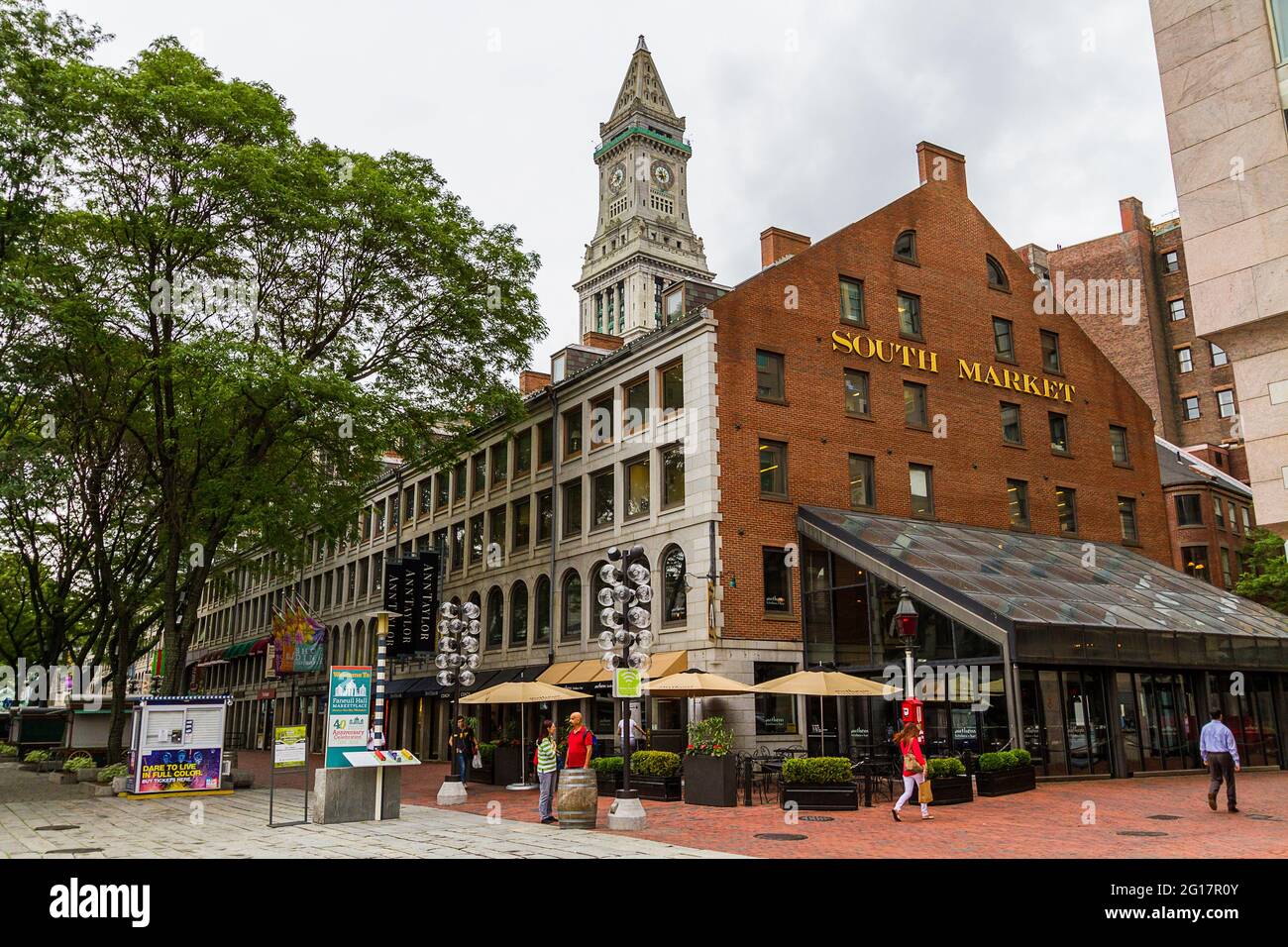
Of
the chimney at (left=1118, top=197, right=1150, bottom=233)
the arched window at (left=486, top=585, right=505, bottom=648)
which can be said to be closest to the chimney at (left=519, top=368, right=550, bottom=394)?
the arched window at (left=486, top=585, right=505, bottom=648)

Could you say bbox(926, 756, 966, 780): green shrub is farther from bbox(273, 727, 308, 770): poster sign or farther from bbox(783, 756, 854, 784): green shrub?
bbox(273, 727, 308, 770): poster sign

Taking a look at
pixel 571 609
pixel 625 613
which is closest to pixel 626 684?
pixel 625 613

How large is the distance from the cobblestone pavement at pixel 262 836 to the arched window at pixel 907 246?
24253mm

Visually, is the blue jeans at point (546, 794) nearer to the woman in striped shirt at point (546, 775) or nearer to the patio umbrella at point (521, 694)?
the woman in striped shirt at point (546, 775)

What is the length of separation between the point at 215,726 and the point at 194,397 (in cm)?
874

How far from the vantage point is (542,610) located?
120 ft

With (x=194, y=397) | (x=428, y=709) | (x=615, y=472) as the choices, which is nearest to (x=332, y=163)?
(x=194, y=397)

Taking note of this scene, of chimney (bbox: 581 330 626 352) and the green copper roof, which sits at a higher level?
the green copper roof

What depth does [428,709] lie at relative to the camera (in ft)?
143

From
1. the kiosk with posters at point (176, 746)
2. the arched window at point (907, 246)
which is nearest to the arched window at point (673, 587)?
the kiosk with posters at point (176, 746)

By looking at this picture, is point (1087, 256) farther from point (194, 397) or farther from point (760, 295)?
point (194, 397)

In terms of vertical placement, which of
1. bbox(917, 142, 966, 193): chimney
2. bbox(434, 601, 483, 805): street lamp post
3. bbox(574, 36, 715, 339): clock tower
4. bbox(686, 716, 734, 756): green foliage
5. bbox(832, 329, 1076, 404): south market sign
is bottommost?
bbox(686, 716, 734, 756): green foliage

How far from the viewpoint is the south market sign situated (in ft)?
106

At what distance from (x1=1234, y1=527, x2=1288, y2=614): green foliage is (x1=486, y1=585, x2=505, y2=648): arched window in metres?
33.1
